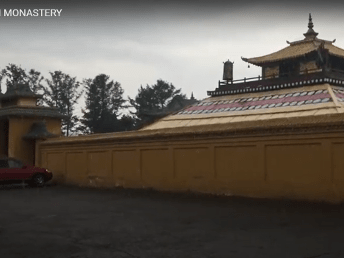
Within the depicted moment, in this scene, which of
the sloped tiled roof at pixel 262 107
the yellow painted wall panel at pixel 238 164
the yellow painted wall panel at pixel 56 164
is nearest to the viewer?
the yellow painted wall panel at pixel 238 164

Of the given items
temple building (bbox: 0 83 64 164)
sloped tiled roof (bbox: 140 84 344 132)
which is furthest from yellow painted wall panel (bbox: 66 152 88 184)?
sloped tiled roof (bbox: 140 84 344 132)

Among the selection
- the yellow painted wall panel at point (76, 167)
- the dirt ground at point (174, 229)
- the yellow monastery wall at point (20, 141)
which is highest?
the yellow monastery wall at point (20, 141)

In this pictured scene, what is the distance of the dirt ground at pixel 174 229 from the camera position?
6.82 metres

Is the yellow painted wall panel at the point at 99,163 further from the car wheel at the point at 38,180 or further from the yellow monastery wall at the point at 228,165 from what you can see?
the car wheel at the point at 38,180

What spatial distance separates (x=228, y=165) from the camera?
44.8ft

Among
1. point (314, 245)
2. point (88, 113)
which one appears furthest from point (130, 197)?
point (88, 113)

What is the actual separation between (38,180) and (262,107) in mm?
22089

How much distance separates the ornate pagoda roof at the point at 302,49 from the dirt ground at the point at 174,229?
108ft

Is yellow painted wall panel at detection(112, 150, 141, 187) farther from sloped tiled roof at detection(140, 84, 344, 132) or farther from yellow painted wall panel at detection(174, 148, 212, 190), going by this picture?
sloped tiled roof at detection(140, 84, 344, 132)

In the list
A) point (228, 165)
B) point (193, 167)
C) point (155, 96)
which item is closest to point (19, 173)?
point (193, 167)

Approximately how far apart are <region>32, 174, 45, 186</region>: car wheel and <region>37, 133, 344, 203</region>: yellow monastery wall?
204cm

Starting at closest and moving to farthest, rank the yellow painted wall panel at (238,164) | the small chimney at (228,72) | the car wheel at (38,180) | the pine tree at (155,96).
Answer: the yellow painted wall panel at (238,164) → the car wheel at (38,180) → the small chimney at (228,72) → the pine tree at (155,96)

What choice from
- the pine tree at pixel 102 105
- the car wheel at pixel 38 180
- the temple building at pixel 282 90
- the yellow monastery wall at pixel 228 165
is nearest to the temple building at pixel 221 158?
the yellow monastery wall at pixel 228 165

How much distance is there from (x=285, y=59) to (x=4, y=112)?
1083 inches
